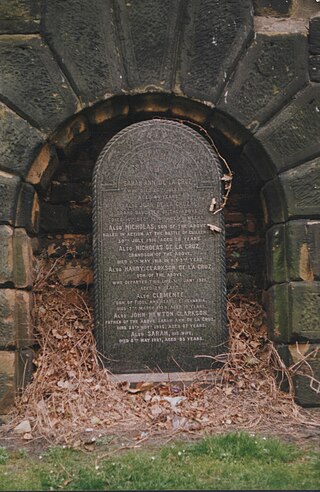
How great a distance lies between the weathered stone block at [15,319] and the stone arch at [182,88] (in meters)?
0.01

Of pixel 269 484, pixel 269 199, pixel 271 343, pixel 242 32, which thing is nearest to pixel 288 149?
pixel 269 199

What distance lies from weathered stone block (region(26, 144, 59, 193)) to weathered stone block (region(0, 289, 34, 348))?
79cm

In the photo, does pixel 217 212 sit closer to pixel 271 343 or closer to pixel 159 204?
pixel 159 204

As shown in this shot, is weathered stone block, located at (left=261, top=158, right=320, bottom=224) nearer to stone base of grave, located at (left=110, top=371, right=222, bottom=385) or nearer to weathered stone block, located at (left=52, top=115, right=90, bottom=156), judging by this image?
stone base of grave, located at (left=110, top=371, right=222, bottom=385)

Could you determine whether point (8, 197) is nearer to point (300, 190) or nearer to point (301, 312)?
point (300, 190)

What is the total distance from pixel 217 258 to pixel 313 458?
1.69 meters

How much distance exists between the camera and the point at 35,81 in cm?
503

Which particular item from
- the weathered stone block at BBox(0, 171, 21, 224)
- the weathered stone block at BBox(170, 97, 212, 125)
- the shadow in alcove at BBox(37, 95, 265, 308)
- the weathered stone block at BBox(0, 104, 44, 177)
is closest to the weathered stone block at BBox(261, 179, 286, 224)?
the shadow in alcove at BBox(37, 95, 265, 308)

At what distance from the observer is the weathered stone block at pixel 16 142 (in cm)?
495

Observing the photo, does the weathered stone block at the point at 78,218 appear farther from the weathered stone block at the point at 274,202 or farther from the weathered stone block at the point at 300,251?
the weathered stone block at the point at 300,251

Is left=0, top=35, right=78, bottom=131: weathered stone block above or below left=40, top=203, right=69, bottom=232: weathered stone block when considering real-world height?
above

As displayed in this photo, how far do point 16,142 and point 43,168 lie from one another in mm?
289

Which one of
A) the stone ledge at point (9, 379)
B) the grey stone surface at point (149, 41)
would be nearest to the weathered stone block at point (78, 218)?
the grey stone surface at point (149, 41)

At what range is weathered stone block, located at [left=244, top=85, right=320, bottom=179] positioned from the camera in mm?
5066
